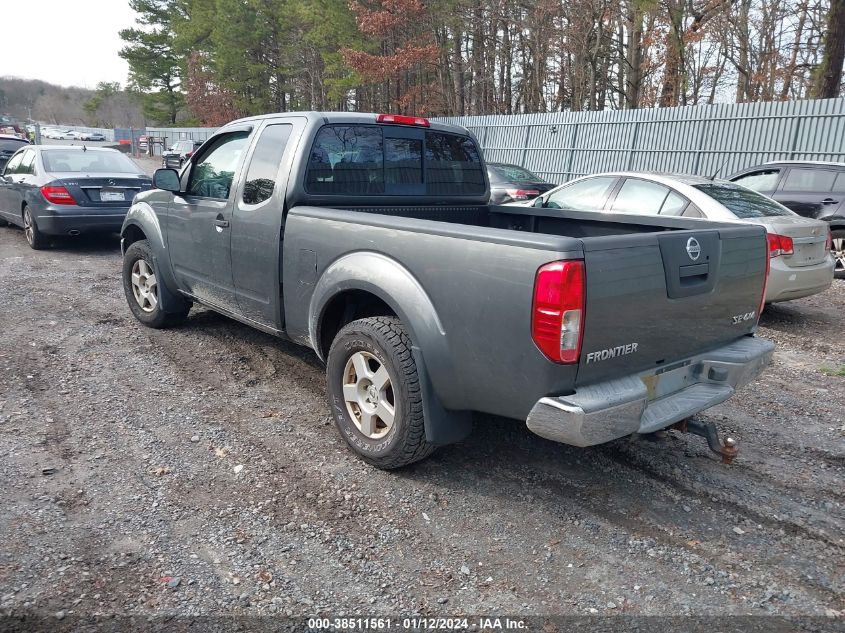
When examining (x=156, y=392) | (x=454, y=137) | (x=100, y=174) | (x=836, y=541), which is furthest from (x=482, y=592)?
(x=100, y=174)

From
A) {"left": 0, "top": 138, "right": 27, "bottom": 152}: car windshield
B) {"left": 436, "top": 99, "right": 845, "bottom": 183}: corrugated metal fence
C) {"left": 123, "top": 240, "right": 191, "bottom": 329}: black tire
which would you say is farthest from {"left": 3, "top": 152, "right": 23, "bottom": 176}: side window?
{"left": 436, "top": 99, "right": 845, "bottom": 183}: corrugated metal fence

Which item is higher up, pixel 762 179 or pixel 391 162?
pixel 391 162

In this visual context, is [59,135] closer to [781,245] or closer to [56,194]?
[56,194]

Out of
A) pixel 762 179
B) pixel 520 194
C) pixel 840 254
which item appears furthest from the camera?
pixel 520 194

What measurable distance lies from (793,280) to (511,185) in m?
7.15

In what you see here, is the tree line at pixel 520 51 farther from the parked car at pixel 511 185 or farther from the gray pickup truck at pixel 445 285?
the gray pickup truck at pixel 445 285

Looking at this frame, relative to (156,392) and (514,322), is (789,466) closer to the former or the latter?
(514,322)

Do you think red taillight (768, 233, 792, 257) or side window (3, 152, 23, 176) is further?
side window (3, 152, 23, 176)

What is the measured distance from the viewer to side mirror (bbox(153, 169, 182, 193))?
16.8 ft

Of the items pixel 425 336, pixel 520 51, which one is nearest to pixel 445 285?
pixel 425 336

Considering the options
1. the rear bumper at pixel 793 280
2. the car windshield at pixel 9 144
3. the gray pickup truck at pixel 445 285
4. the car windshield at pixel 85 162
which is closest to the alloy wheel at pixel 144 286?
the gray pickup truck at pixel 445 285

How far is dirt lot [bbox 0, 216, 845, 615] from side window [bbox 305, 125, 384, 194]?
1.53 meters

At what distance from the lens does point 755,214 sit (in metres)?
6.75

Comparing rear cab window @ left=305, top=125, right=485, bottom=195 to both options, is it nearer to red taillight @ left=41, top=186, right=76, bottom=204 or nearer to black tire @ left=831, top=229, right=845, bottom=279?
black tire @ left=831, top=229, right=845, bottom=279
